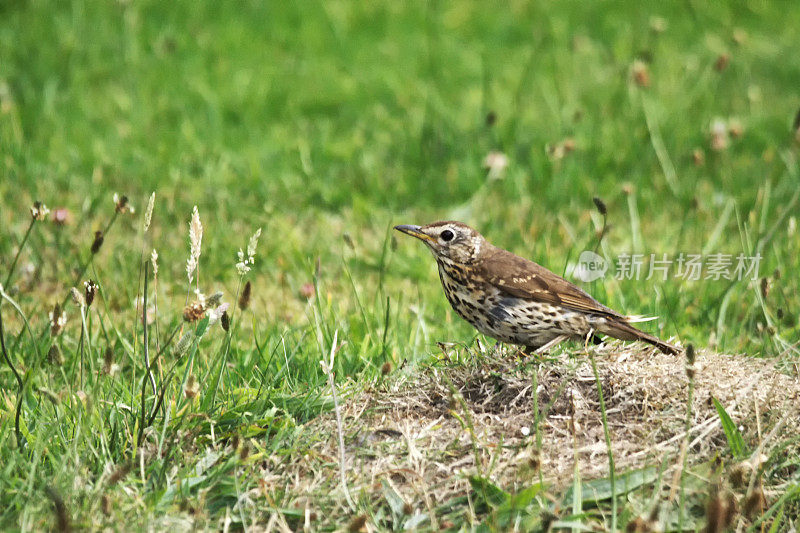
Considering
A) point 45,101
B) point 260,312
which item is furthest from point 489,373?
point 45,101

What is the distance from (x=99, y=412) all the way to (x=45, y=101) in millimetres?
4974

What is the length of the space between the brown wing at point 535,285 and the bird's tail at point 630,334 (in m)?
0.05

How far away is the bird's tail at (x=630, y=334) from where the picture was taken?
4.40 meters

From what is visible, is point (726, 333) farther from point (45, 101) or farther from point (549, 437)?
point (45, 101)

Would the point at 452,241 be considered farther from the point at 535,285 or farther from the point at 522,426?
the point at 522,426

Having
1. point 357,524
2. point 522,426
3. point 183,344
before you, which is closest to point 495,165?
point 522,426

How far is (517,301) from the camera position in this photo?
452 cm

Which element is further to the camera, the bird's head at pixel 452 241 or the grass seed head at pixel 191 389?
the bird's head at pixel 452 241

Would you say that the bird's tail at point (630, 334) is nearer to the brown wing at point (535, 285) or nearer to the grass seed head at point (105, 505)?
the brown wing at point (535, 285)
